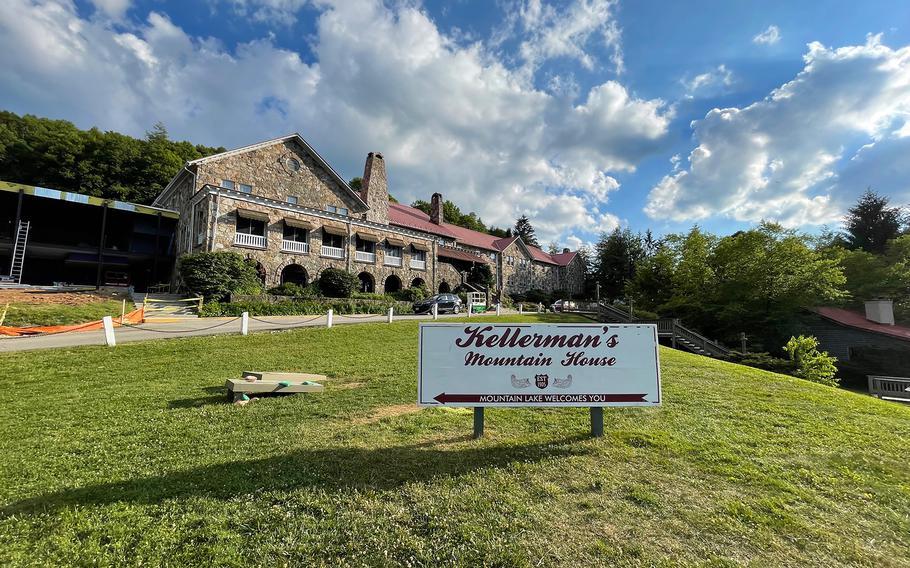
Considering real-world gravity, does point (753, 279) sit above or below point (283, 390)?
above

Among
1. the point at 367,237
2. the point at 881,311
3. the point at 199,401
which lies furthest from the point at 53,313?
the point at 881,311

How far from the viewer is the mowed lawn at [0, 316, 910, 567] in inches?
102

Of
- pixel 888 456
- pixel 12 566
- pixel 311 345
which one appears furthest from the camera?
pixel 311 345

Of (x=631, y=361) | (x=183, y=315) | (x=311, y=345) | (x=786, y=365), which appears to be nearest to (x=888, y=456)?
(x=631, y=361)

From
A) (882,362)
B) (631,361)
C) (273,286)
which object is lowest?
(882,362)

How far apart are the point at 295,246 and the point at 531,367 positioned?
23.6m

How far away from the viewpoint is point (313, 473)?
3.65m

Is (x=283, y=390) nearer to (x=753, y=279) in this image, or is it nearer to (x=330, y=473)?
(x=330, y=473)

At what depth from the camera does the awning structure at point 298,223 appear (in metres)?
24.2

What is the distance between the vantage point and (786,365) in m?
14.3

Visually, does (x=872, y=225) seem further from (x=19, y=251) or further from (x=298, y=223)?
(x=19, y=251)

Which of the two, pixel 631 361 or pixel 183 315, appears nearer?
pixel 631 361

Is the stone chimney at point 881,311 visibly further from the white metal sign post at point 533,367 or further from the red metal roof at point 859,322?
the white metal sign post at point 533,367

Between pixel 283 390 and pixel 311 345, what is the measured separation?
5300 millimetres
